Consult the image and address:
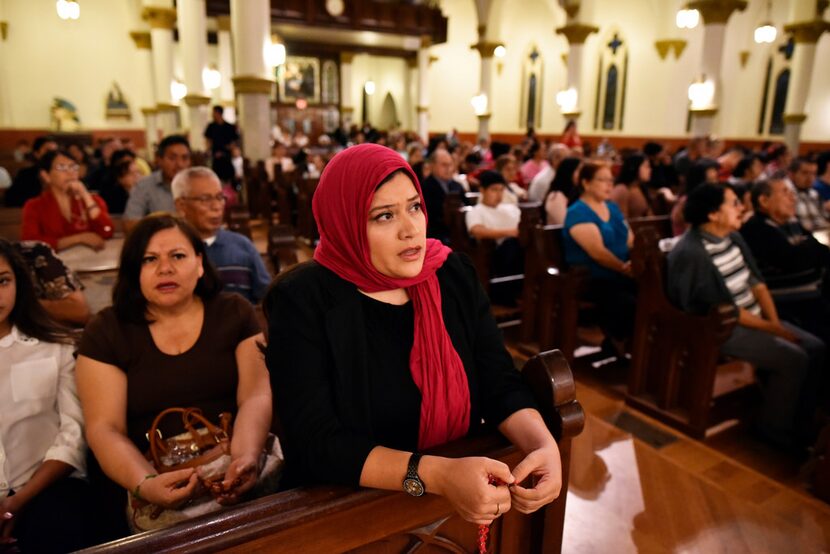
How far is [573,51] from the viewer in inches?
494

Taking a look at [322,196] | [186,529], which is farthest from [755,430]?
[186,529]

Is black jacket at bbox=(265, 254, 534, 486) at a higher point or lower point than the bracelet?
higher

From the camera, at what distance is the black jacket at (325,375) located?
43.4 inches

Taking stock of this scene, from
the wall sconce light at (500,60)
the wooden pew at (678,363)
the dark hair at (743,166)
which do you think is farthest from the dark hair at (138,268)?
the wall sconce light at (500,60)

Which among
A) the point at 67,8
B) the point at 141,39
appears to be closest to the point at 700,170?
the point at 67,8

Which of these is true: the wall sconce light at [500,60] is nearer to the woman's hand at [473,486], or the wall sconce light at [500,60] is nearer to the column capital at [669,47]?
the column capital at [669,47]

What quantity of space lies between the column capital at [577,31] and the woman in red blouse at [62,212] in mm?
11300

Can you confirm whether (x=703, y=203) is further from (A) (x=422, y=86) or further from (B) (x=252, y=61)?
(A) (x=422, y=86)

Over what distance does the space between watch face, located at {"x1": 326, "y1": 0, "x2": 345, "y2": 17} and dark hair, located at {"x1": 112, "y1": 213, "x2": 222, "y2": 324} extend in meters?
13.6

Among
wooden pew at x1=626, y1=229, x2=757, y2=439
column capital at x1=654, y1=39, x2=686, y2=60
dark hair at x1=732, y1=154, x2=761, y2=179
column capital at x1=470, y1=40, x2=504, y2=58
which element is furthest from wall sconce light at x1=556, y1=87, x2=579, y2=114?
wooden pew at x1=626, y1=229, x2=757, y2=439

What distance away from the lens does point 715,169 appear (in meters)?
4.55

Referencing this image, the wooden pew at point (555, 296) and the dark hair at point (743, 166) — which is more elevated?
the dark hair at point (743, 166)

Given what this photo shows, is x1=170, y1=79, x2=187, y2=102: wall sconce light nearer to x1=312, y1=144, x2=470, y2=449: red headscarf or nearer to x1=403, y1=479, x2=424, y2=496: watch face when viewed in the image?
x1=312, y1=144, x2=470, y2=449: red headscarf

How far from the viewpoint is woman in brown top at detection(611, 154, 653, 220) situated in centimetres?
522
